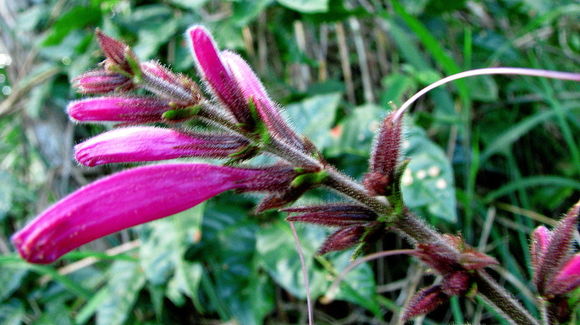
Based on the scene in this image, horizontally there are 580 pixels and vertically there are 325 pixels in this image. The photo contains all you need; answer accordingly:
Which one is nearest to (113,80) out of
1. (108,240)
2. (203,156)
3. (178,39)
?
(203,156)

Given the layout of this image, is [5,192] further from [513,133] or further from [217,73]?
[513,133]

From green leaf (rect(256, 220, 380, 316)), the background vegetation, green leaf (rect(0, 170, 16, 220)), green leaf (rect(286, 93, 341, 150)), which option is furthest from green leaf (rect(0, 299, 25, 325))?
green leaf (rect(286, 93, 341, 150))

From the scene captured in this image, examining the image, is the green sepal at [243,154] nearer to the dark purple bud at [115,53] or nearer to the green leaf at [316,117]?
the dark purple bud at [115,53]

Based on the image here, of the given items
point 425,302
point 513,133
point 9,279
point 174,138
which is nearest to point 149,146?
point 174,138

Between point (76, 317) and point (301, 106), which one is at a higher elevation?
point (301, 106)

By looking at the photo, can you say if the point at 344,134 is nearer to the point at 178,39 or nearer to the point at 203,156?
the point at 178,39
